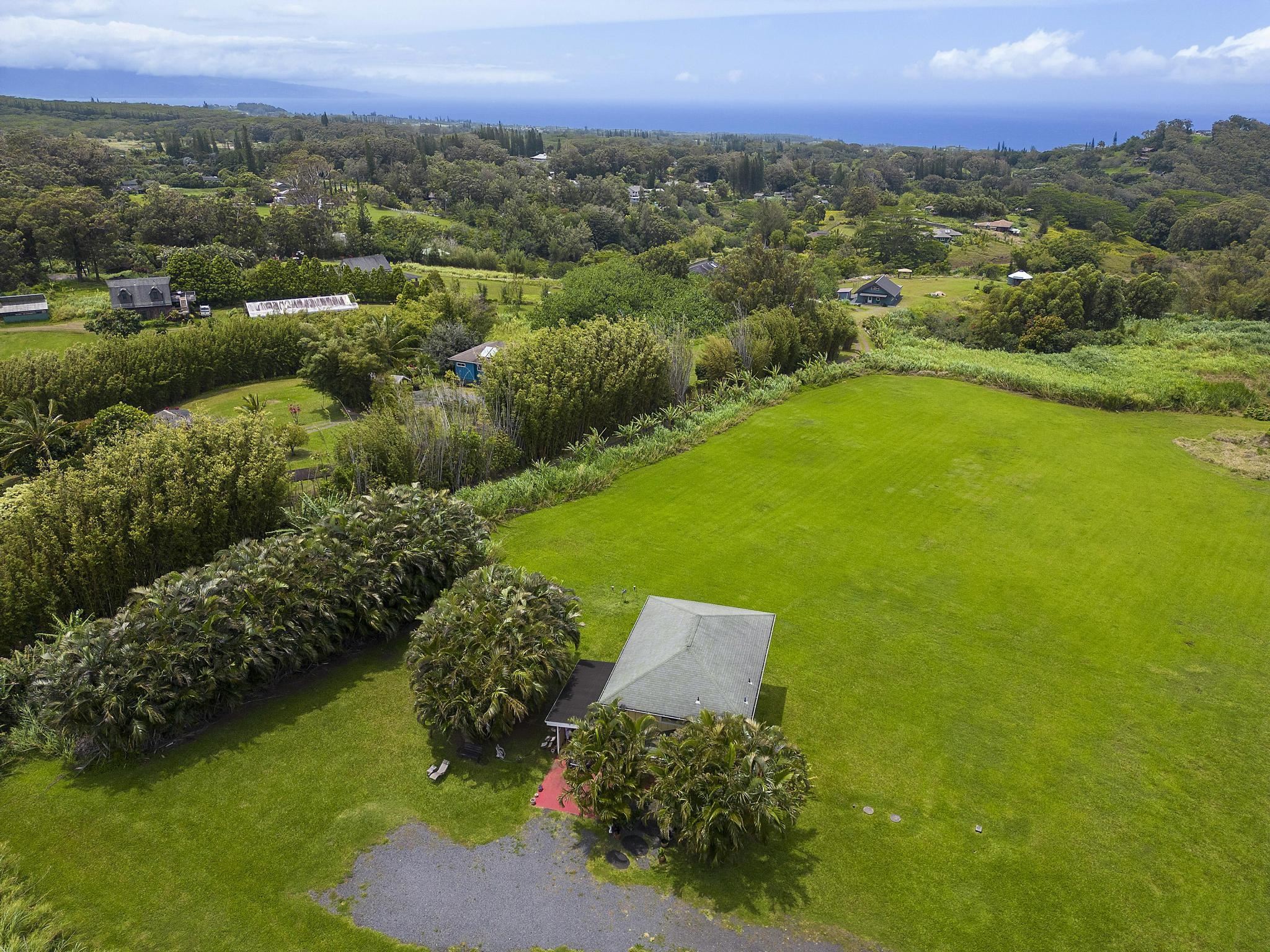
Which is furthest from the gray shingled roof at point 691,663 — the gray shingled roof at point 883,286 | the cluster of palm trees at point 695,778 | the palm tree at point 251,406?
the gray shingled roof at point 883,286

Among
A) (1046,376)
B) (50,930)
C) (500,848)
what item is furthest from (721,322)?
(50,930)

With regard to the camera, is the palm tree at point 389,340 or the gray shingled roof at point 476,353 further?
the gray shingled roof at point 476,353

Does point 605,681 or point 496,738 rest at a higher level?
point 605,681

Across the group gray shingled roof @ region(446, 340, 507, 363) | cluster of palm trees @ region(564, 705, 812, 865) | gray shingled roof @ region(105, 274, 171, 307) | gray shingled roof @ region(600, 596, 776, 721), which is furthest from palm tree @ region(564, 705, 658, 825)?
gray shingled roof @ region(105, 274, 171, 307)

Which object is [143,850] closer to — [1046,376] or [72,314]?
[1046,376]

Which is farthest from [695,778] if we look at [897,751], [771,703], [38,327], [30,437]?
[38,327]

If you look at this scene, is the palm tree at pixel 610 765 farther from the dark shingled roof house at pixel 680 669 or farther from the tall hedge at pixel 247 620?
the tall hedge at pixel 247 620

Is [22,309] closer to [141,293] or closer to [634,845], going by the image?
[141,293]

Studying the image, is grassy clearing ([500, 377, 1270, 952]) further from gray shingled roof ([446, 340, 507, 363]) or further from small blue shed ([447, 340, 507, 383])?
gray shingled roof ([446, 340, 507, 363])
